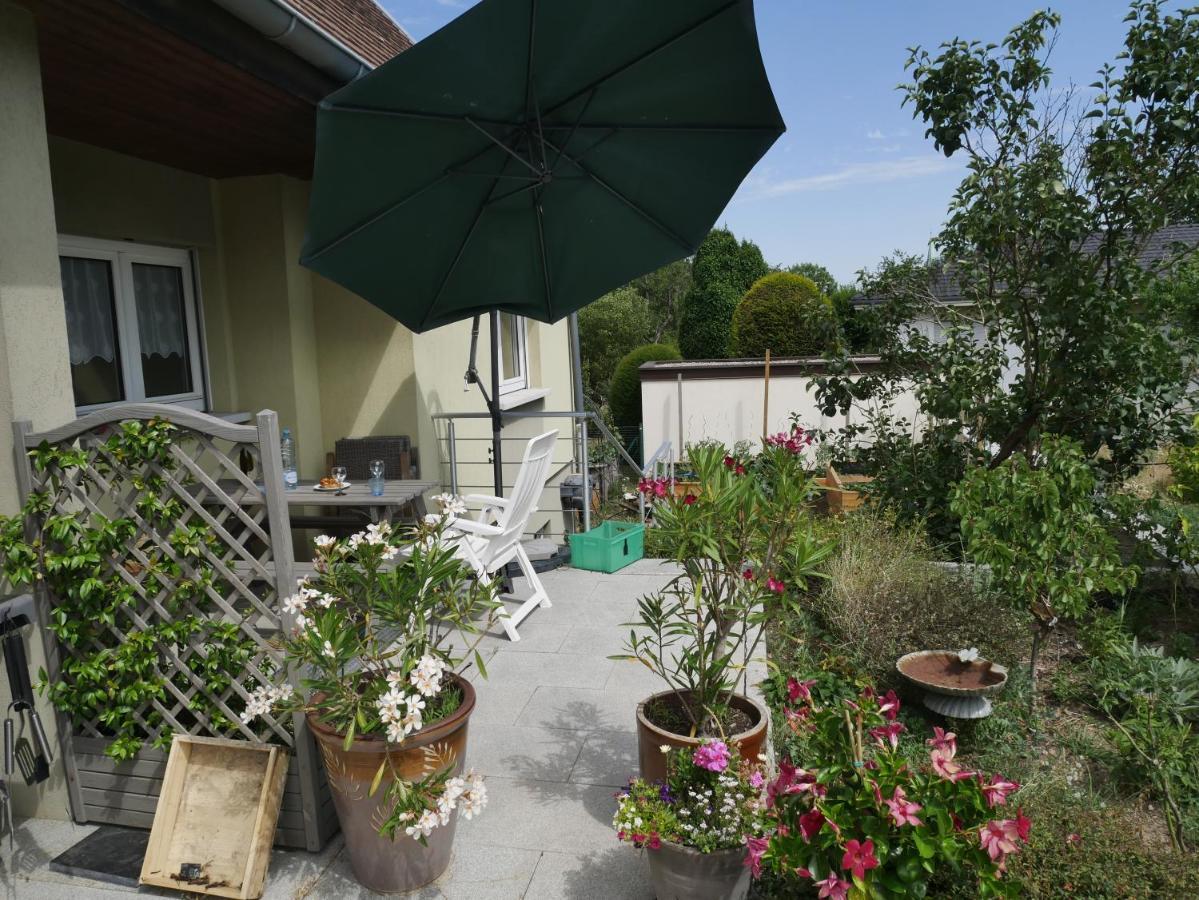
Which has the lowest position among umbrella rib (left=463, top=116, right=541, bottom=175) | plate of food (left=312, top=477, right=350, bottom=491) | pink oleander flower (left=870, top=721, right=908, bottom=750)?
pink oleander flower (left=870, top=721, right=908, bottom=750)

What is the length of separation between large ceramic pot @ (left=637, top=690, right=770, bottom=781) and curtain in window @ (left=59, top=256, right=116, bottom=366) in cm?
381

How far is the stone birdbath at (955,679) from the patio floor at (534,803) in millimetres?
1306

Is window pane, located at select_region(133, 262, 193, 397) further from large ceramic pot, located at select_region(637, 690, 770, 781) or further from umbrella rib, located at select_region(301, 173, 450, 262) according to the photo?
large ceramic pot, located at select_region(637, 690, 770, 781)

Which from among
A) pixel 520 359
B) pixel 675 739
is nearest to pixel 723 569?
pixel 675 739

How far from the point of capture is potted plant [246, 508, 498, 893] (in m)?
2.47

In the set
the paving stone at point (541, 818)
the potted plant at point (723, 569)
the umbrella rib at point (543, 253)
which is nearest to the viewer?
the potted plant at point (723, 569)

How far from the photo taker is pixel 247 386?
573 centimetres

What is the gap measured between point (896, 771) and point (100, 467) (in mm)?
2842

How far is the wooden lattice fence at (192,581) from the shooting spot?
113 inches

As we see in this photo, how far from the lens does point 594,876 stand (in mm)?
2758

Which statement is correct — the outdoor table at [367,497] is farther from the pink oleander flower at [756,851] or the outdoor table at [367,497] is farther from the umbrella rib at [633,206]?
the pink oleander flower at [756,851]

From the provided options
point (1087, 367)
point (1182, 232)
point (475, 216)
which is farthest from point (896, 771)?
point (1182, 232)

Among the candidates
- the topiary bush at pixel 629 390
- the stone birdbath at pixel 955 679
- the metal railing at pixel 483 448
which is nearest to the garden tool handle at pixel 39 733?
the metal railing at pixel 483 448

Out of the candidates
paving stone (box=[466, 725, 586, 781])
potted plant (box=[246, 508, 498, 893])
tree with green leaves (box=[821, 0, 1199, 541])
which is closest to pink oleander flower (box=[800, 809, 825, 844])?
potted plant (box=[246, 508, 498, 893])
